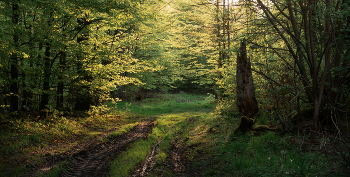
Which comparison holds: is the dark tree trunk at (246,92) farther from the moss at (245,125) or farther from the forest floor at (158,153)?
the moss at (245,125)

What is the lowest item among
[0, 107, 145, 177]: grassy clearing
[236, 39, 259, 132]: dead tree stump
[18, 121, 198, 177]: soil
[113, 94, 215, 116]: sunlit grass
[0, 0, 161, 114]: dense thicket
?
[113, 94, 215, 116]: sunlit grass

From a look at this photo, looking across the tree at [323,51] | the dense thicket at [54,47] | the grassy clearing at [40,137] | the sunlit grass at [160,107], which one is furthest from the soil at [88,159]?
the sunlit grass at [160,107]

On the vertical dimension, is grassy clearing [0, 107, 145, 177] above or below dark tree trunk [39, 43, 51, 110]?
below

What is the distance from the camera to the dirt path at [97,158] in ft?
16.9

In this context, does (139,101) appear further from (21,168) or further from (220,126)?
(21,168)

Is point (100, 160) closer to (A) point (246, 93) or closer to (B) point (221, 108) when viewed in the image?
(A) point (246, 93)

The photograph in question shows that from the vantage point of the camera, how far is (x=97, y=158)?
616 centimetres

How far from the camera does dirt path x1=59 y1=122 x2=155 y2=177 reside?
5.16 metres

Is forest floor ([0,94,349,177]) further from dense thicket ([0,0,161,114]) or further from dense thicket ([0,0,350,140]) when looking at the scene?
dense thicket ([0,0,161,114])

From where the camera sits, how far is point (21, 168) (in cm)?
512

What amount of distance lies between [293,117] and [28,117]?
971cm

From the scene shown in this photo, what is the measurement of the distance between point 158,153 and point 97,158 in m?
1.83

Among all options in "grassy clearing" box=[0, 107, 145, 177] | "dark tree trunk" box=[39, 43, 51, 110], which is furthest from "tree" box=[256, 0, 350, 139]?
"dark tree trunk" box=[39, 43, 51, 110]

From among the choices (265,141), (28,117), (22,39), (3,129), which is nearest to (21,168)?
(3,129)
